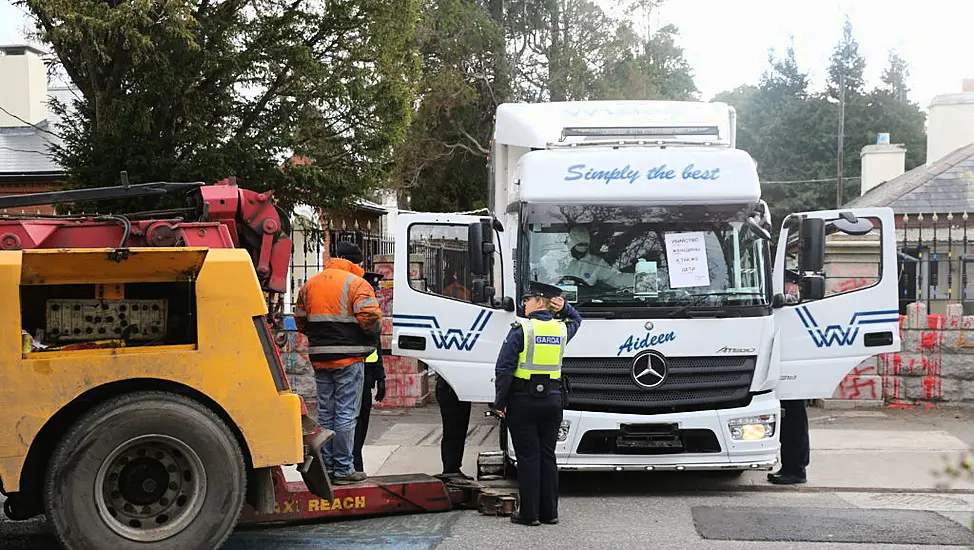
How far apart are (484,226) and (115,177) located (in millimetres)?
7457

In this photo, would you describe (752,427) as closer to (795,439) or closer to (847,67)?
(795,439)

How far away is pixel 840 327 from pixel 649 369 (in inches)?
71.3

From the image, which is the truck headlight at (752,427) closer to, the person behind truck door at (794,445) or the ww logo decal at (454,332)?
the person behind truck door at (794,445)

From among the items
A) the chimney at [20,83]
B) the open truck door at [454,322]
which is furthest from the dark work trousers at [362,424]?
the chimney at [20,83]

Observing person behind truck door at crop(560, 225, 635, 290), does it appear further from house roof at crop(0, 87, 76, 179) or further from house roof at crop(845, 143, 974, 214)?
house roof at crop(845, 143, 974, 214)

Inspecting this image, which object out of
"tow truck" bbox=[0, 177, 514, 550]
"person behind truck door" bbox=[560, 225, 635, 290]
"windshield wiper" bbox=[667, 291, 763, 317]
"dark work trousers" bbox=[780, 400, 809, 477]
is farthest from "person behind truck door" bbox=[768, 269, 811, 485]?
"tow truck" bbox=[0, 177, 514, 550]

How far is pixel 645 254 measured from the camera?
7945mm

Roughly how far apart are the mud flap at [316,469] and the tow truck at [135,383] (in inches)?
7.8

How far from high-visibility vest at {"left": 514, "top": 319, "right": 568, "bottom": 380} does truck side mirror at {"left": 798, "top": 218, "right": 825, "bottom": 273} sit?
7.19ft

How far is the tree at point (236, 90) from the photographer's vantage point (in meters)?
12.1

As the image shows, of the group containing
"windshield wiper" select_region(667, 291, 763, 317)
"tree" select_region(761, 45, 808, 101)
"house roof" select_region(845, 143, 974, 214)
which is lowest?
"windshield wiper" select_region(667, 291, 763, 317)

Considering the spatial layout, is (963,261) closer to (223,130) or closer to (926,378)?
(926,378)

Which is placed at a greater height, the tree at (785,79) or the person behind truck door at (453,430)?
the tree at (785,79)

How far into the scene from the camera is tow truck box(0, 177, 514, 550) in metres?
5.46
